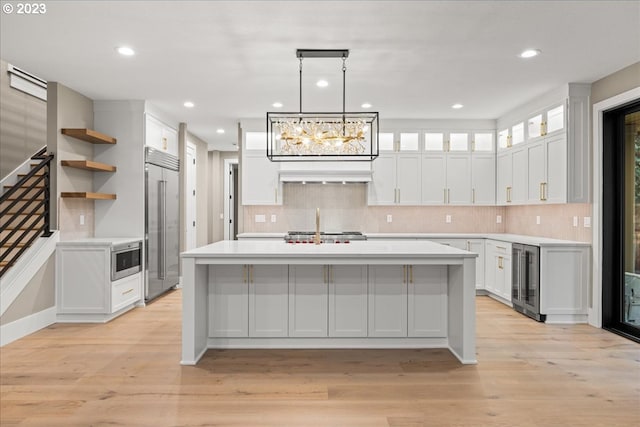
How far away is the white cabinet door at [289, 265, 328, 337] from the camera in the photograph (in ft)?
12.1

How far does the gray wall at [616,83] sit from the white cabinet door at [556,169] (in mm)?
532

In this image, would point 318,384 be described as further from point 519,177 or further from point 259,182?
point 519,177

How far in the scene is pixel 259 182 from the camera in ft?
21.2

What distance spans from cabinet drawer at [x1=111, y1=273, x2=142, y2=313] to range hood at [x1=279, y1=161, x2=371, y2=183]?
2495 millimetres

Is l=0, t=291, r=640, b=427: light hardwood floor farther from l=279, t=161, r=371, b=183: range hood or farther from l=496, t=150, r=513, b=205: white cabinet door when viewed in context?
l=279, t=161, r=371, b=183: range hood

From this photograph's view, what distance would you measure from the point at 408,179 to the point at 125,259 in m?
4.20

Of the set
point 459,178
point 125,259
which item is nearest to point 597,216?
point 459,178

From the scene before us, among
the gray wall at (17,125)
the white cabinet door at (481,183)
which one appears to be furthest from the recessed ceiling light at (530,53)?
the gray wall at (17,125)

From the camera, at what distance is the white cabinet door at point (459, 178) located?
6.53 metres

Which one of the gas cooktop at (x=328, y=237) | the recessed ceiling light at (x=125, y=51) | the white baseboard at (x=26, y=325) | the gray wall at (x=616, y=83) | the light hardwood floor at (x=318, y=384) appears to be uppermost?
the recessed ceiling light at (x=125, y=51)

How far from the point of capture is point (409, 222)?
6.86 meters

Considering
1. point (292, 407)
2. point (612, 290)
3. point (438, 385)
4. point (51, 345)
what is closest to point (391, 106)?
point (612, 290)

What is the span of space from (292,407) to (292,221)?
434 cm

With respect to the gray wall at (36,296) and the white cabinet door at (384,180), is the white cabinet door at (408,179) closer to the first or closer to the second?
the white cabinet door at (384,180)
